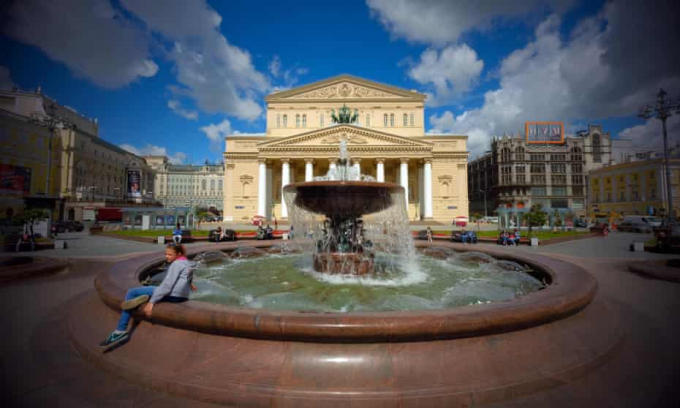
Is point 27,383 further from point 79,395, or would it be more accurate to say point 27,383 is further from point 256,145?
point 256,145

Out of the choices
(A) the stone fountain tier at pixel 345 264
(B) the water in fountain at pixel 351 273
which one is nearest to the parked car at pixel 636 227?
(B) the water in fountain at pixel 351 273

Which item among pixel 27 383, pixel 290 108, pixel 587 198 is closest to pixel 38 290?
pixel 27 383

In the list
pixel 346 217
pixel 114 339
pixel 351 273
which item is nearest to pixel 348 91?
pixel 346 217

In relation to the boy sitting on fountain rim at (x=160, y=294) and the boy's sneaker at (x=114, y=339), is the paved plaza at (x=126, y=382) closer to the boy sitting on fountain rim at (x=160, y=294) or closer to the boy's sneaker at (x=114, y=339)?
the boy's sneaker at (x=114, y=339)

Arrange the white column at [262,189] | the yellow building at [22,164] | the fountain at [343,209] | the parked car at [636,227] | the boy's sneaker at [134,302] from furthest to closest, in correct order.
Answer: the white column at [262,189]
the yellow building at [22,164]
the parked car at [636,227]
the fountain at [343,209]
the boy's sneaker at [134,302]

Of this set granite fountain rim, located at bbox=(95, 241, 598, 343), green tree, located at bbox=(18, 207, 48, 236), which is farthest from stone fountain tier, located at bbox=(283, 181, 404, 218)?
green tree, located at bbox=(18, 207, 48, 236)

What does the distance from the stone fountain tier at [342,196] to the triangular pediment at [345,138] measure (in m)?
31.7

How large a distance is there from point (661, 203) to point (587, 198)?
1794 centimetres

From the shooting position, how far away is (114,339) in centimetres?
264

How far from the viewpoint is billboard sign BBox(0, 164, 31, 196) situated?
92.3ft

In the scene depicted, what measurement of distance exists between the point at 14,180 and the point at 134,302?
4250 centimetres

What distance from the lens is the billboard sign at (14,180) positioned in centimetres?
2814

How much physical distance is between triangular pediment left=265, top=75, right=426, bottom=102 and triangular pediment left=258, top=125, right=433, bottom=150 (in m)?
9.84

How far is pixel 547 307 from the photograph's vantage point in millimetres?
2736
